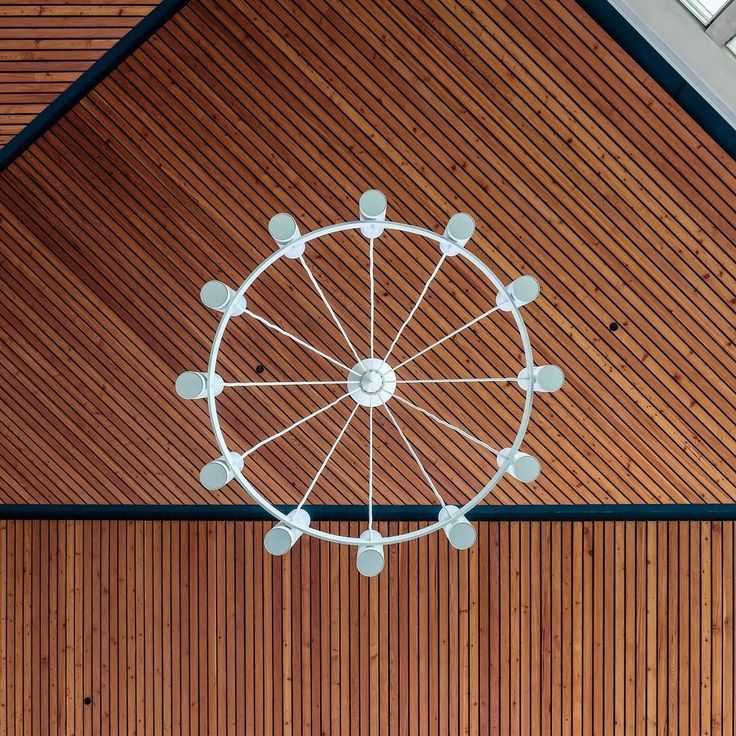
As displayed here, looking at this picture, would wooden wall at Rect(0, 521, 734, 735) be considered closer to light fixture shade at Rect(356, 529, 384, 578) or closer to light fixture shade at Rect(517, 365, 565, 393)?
light fixture shade at Rect(356, 529, 384, 578)

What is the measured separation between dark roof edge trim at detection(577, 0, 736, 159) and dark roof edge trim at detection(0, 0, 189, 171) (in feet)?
13.3

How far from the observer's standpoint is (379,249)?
24.2 feet

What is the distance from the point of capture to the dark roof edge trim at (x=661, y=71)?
6.43 metres

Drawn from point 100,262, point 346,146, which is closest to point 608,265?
point 346,146

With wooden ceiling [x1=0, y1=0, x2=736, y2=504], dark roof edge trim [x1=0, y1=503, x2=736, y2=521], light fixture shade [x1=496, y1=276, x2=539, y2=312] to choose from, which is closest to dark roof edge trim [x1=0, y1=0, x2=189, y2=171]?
wooden ceiling [x1=0, y1=0, x2=736, y2=504]

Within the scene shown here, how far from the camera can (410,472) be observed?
26.3 feet

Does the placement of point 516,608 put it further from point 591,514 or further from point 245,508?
point 245,508

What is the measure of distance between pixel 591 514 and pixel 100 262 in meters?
6.38

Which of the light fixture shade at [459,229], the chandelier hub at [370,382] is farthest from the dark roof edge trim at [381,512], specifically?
the light fixture shade at [459,229]

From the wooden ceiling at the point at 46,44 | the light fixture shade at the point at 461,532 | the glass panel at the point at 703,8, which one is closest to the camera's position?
the light fixture shade at the point at 461,532

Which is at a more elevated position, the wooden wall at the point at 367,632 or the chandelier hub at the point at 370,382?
the chandelier hub at the point at 370,382

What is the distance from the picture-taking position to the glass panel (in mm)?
5945

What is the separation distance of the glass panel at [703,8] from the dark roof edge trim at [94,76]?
15.5ft

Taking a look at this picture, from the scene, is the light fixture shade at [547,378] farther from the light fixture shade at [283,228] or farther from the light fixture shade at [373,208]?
the light fixture shade at [283,228]
